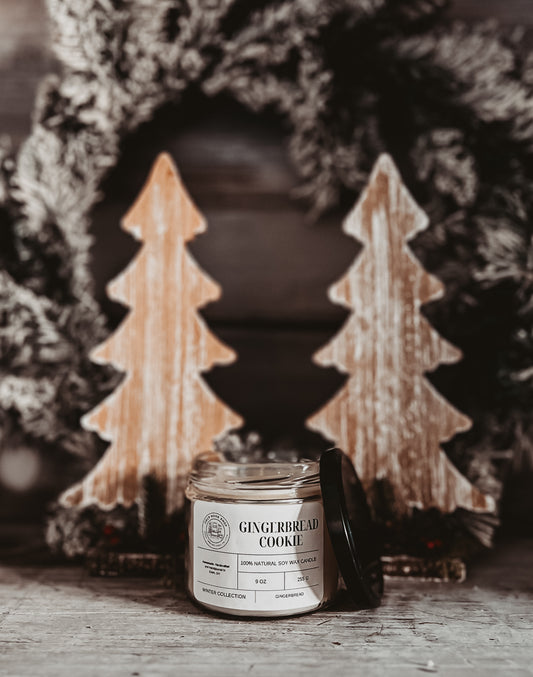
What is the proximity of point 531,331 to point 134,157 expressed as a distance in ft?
1.93

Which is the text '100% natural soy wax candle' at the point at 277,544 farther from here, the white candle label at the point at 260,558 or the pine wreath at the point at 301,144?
the pine wreath at the point at 301,144

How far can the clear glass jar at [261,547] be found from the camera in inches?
21.0

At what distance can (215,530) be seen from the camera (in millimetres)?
550

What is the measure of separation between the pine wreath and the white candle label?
0.88ft

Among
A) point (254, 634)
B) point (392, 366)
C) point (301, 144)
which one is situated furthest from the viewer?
point (301, 144)

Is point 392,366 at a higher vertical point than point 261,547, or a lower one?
higher

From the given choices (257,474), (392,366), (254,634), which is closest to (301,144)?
(392,366)

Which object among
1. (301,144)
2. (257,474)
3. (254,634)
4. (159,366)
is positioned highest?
(301,144)

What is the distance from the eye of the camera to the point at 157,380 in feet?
2.38

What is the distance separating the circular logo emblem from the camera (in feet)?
1.79

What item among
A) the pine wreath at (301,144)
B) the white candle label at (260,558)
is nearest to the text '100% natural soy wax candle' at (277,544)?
the white candle label at (260,558)

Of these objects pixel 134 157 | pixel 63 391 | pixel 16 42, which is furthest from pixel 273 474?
pixel 16 42

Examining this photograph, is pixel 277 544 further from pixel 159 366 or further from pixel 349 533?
pixel 159 366

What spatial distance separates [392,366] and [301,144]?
0.34 m
